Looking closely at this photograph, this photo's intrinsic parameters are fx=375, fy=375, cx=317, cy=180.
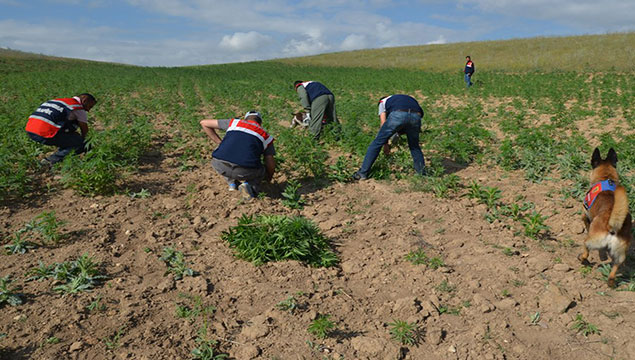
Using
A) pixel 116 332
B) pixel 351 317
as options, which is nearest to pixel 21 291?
pixel 116 332

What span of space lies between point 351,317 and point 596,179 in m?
3.09

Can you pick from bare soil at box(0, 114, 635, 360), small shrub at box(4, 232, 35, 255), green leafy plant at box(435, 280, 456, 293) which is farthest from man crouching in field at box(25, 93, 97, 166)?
green leafy plant at box(435, 280, 456, 293)

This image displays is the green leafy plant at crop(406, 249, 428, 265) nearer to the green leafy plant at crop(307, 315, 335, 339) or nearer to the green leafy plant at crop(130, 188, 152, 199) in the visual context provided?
the green leafy plant at crop(307, 315, 335, 339)

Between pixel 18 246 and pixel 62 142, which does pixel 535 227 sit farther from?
pixel 62 142

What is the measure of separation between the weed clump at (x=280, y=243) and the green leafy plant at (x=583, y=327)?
2.21m

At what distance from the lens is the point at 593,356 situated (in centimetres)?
290

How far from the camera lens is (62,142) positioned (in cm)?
636

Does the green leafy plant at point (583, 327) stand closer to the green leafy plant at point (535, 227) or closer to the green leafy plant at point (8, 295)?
the green leafy plant at point (535, 227)

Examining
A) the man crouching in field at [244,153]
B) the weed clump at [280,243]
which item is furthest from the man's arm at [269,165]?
the weed clump at [280,243]

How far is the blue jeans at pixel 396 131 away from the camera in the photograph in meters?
6.01

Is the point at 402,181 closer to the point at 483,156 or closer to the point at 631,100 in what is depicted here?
the point at 483,156

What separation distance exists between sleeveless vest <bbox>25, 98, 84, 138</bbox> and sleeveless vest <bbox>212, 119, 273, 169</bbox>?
2.96 metres

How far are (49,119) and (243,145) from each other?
11.3 ft

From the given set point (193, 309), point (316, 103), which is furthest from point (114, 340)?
point (316, 103)
